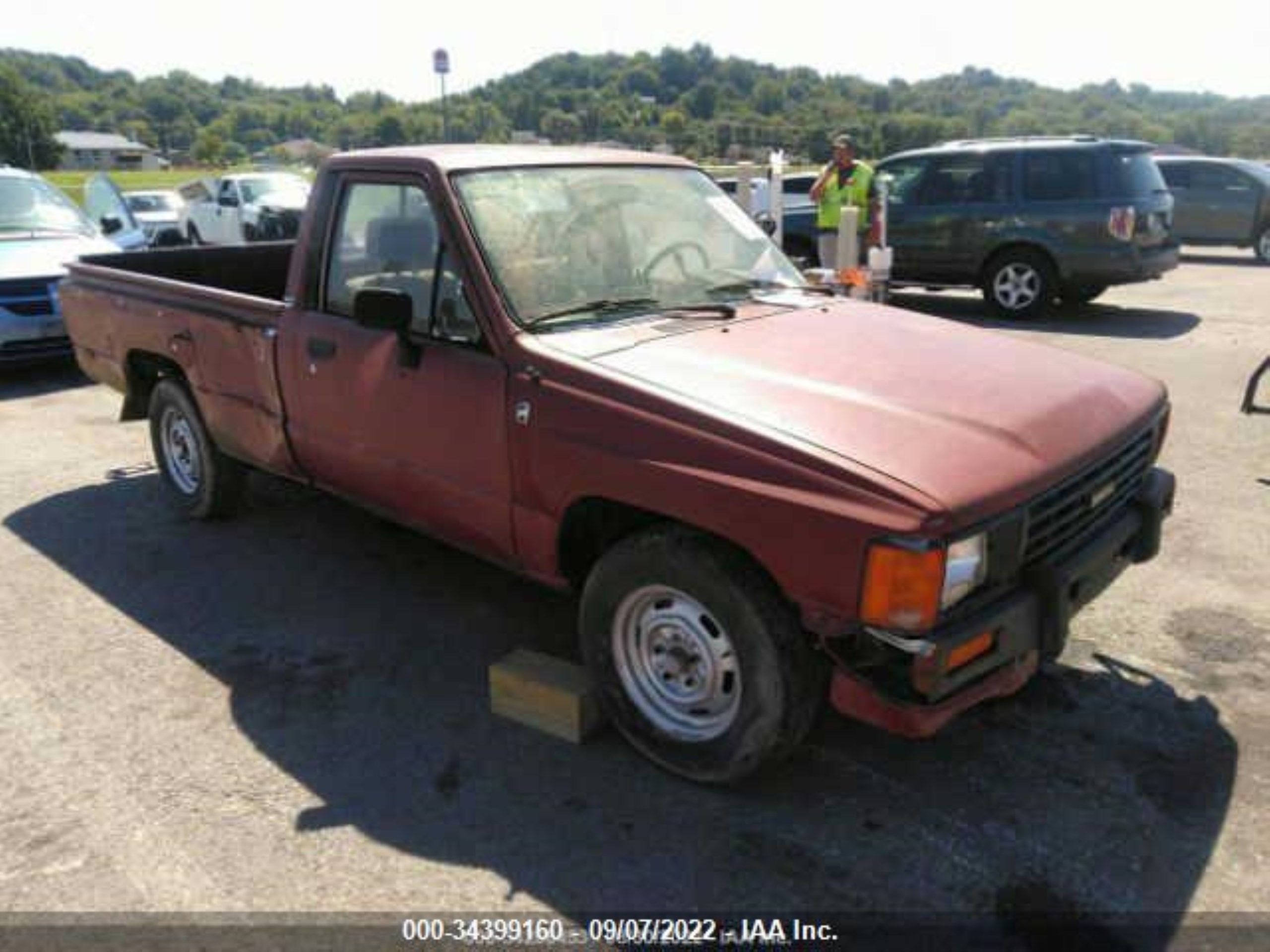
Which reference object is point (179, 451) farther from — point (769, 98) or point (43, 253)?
point (769, 98)

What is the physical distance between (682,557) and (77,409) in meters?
7.01

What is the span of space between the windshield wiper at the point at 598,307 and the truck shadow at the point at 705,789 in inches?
54.8

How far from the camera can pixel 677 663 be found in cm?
312

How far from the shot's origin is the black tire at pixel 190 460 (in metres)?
5.29

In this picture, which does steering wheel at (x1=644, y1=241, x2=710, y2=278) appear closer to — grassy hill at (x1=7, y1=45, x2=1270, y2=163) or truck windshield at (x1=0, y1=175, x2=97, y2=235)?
truck windshield at (x1=0, y1=175, x2=97, y2=235)

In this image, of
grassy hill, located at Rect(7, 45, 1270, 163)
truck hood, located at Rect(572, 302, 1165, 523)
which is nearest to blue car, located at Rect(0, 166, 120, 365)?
truck hood, located at Rect(572, 302, 1165, 523)

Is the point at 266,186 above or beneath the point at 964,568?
above

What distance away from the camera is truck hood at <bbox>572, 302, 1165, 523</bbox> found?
8.71 feet

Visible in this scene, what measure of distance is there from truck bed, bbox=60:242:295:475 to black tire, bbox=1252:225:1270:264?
1612cm

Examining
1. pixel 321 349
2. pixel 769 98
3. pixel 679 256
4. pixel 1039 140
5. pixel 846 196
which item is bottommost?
pixel 321 349

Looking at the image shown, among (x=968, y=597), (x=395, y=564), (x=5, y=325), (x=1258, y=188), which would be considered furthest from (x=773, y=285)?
(x=1258, y=188)

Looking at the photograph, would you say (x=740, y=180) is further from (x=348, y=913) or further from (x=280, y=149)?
(x=280, y=149)

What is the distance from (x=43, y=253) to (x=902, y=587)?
934 cm

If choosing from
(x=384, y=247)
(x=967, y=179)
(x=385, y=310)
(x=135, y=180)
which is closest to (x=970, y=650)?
(x=385, y=310)
